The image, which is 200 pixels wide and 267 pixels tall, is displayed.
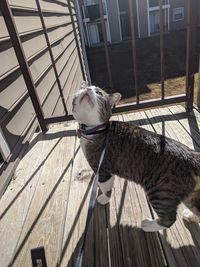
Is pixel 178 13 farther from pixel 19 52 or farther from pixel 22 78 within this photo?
pixel 19 52

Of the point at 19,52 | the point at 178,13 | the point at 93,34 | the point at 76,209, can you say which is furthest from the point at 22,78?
the point at 178,13

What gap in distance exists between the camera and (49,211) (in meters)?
1.66

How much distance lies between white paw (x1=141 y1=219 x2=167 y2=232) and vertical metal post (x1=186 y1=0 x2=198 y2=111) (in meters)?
1.54

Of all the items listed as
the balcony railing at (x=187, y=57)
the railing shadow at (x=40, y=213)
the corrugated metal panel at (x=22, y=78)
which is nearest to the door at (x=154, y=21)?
the corrugated metal panel at (x=22, y=78)

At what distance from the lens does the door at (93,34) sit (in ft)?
60.4

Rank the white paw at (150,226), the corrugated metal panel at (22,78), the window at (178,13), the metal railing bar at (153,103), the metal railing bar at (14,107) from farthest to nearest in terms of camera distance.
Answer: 1. the window at (178,13)
2. the metal railing bar at (153,103)
3. the corrugated metal panel at (22,78)
4. the metal railing bar at (14,107)
5. the white paw at (150,226)

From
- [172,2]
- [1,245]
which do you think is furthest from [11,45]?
[172,2]

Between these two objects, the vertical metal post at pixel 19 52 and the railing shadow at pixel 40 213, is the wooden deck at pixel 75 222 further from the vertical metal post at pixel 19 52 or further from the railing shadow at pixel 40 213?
the vertical metal post at pixel 19 52

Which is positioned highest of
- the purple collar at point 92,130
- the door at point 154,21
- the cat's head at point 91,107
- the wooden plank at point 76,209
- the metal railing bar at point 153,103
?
the cat's head at point 91,107

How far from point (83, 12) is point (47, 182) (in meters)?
17.6

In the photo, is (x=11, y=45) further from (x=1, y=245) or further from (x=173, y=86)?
(x=173, y=86)

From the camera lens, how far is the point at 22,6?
3.08 m

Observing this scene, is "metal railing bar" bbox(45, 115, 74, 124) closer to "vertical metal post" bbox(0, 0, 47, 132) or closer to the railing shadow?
"vertical metal post" bbox(0, 0, 47, 132)

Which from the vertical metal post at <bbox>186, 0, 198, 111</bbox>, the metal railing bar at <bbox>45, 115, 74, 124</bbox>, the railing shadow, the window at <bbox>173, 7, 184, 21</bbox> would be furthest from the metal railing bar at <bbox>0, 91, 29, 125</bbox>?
the window at <bbox>173, 7, 184, 21</bbox>
